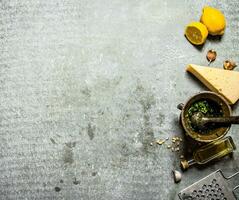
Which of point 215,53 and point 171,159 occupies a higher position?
point 215,53

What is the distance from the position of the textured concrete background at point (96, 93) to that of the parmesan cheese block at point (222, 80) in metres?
0.04

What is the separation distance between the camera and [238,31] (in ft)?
3.81

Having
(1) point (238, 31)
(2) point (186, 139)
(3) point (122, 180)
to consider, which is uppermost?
(1) point (238, 31)

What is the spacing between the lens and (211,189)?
1.12m

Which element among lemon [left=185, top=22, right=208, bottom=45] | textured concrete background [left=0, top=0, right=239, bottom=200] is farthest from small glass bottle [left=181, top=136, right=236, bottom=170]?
lemon [left=185, top=22, right=208, bottom=45]

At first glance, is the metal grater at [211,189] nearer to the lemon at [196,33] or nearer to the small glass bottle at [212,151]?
the small glass bottle at [212,151]

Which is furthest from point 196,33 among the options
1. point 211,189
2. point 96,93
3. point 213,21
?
point 211,189

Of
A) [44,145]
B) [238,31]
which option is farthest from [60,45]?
[238,31]

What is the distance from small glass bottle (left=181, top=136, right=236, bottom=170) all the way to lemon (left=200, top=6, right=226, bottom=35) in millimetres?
298

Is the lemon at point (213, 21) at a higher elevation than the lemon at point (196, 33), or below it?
higher

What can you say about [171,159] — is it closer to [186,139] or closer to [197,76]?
[186,139]

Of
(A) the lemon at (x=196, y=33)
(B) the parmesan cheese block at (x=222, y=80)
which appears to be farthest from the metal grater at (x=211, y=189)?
(A) the lemon at (x=196, y=33)

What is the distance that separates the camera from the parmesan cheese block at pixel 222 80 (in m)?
1.10

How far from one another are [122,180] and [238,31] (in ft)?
1.75
